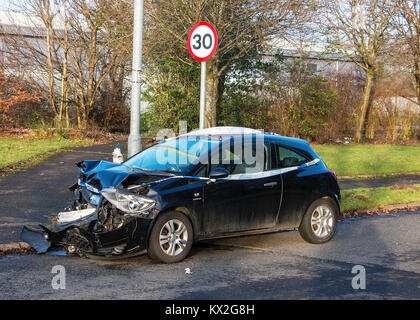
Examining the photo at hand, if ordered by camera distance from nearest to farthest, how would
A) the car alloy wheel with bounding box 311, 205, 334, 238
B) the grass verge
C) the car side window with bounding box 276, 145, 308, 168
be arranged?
1. the car side window with bounding box 276, 145, 308, 168
2. the car alloy wheel with bounding box 311, 205, 334, 238
3. the grass verge

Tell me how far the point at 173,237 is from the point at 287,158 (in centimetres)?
230

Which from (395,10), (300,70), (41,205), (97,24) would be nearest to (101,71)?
(97,24)

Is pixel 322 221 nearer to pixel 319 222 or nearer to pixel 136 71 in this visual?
pixel 319 222

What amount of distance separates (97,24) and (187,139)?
18.1 m

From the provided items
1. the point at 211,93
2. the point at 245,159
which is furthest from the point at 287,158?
the point at 211,93

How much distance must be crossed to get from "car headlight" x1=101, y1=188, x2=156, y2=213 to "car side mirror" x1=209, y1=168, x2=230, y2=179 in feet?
2.93

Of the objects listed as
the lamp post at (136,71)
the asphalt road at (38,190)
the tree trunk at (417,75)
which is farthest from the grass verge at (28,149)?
the tree trunk at (417,75)

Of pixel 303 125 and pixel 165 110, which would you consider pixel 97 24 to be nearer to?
pixel 165 110

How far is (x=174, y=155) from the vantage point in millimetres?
7332

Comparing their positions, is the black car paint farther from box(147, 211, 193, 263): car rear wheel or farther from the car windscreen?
the car windscreen

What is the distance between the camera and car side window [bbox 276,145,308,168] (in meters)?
7.64

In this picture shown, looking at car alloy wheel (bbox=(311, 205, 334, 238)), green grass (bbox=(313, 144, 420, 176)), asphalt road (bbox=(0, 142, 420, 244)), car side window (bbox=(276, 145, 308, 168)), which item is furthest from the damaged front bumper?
green grass (bbox=(313, 144, 420, 176))

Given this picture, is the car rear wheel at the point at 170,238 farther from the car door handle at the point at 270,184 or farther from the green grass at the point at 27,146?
the green grass at the point at 27,146

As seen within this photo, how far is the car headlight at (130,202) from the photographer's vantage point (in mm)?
6199
